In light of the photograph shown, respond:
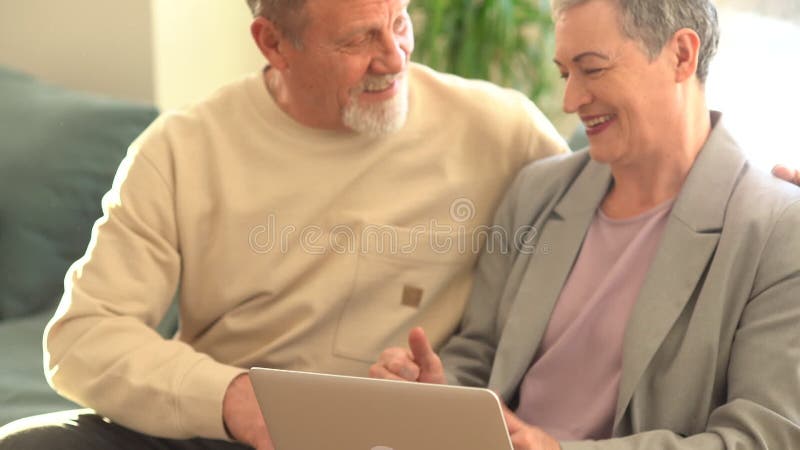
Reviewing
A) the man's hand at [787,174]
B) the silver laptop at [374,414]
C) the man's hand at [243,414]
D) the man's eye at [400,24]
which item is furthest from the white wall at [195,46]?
the man's hand at [787,174]

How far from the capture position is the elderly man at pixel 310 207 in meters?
2.02

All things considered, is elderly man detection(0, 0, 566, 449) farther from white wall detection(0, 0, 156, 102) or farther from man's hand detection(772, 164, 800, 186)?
white wall detection(0, 0, 156, 102)

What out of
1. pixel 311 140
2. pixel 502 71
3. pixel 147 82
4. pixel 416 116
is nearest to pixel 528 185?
pixel 416 116

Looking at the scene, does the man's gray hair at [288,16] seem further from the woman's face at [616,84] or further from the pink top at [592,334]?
the pink top at [592,334]

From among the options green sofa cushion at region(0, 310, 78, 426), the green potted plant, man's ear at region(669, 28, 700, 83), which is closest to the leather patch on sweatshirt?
man's ear at region(669, 28, 700, 83)

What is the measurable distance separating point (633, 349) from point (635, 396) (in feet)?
0.21

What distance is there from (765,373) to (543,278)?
409mm

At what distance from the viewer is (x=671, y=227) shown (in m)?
1.75

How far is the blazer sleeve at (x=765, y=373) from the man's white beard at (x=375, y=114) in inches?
25.4

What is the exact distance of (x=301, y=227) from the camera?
207 centimetres

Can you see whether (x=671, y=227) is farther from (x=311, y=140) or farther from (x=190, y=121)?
(x=190, y=121)

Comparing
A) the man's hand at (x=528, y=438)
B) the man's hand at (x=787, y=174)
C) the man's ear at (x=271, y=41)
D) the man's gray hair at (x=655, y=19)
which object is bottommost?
the man's hand at (x=528, y=438)

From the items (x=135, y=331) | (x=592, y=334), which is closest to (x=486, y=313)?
(x=592, y=334)

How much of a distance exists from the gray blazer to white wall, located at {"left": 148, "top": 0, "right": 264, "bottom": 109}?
1471 mm
